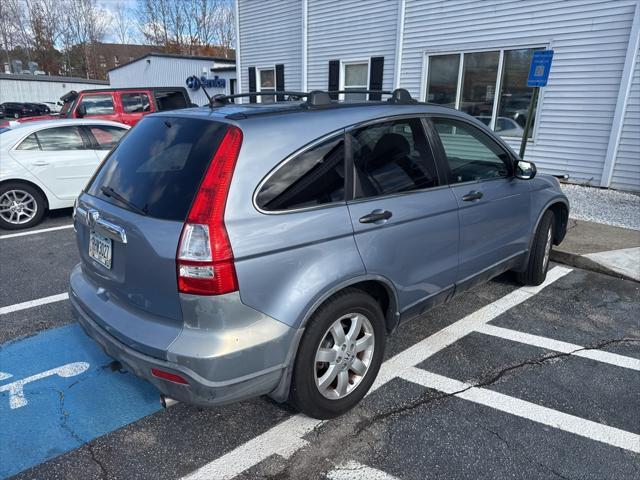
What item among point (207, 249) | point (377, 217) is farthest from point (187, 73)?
point (207, 249)

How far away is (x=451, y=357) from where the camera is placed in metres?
3.38

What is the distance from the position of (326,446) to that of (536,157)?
8.97m

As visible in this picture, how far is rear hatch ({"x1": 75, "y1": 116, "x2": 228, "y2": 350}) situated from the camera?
7.10 ft

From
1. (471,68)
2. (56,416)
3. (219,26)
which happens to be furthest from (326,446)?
(219,26)

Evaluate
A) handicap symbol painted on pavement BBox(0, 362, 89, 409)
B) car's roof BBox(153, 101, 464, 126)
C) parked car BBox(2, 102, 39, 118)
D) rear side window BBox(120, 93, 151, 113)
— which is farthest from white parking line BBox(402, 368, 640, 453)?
parked car BBox(2, 102, 39, 118)

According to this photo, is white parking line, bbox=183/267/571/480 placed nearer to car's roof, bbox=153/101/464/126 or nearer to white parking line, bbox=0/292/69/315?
car's roof, bbox=153/101/464/126

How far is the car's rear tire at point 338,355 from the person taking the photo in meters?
2.39

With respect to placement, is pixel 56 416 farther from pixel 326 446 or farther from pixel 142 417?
pixel 326 446

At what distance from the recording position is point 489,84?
33.0ft

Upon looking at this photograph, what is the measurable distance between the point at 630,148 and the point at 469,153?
21.6ft

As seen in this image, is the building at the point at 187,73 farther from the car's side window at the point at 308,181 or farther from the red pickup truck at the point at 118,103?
the car's side window at the point at 308,181

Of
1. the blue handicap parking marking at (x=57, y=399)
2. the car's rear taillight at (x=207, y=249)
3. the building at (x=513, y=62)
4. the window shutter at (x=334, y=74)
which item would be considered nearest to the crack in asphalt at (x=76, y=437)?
the blue handicap parking marking at (x=57, y=399)

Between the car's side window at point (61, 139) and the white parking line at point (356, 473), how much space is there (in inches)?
260

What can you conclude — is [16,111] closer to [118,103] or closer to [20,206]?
[118,103]
